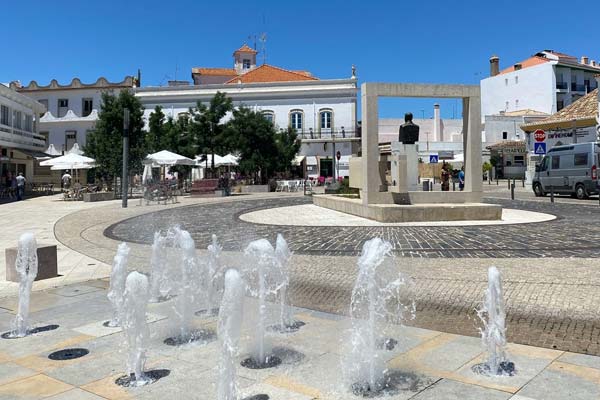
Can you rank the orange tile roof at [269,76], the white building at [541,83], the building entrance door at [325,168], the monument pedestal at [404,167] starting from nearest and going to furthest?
1. the monument pedestal at [404,167]
2. the building entrance door at [325,168]
3. the orange tile roof at [269,76]
4. the white building at [541,83]

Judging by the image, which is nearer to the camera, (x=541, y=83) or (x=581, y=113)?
(x=581, y=113)

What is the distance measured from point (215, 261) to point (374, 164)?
30.7ft

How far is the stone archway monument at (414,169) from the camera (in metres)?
14.5

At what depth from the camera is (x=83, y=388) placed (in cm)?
378

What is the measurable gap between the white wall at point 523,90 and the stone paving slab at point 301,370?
208 ft

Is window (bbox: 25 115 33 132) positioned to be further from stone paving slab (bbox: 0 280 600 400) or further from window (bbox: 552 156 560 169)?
stone paving slab (bbox: 0 280 600 400)

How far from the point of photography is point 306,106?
49.4 meters

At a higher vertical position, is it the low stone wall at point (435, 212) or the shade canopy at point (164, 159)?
the shade canopy at point (164, 159)

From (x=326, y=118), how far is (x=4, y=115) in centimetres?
2667

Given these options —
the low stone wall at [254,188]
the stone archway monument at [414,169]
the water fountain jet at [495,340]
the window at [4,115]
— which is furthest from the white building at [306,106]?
the water fountain jet at [495,340]

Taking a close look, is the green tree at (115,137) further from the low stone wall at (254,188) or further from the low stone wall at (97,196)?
the low stone wall at (254,188)

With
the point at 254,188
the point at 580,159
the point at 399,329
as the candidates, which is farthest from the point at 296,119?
the point at 399,329

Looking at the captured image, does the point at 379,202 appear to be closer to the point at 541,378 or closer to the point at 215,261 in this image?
the point at 215,261

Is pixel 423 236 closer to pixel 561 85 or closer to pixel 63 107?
pixel 63 107
